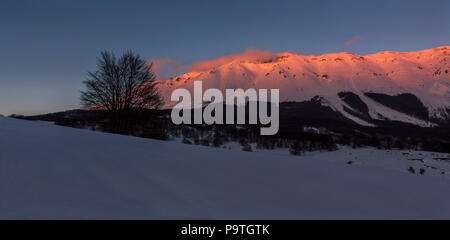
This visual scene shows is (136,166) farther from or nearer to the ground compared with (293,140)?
farther from the ground

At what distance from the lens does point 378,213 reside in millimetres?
2521

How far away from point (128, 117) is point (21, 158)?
43.8 feet

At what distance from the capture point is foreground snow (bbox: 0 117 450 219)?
2165 mm

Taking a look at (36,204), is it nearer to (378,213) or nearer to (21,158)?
(21,158)

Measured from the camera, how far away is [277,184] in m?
3.14

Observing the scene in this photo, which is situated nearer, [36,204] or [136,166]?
[36,204]

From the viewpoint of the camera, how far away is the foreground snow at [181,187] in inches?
85.2

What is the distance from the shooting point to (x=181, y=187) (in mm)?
2723

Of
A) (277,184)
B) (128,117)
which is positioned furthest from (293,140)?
(277,184)
